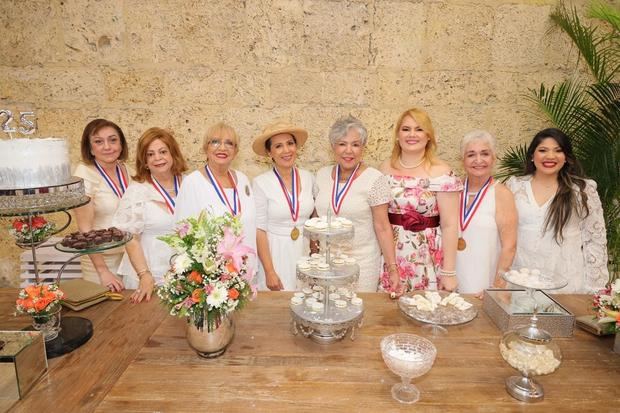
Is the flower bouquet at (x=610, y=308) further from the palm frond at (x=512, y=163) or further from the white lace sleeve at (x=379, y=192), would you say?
the palm frond at (x=512, y=163)

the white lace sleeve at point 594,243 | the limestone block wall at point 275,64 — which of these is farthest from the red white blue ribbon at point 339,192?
the white lace sleeve at point 594,243

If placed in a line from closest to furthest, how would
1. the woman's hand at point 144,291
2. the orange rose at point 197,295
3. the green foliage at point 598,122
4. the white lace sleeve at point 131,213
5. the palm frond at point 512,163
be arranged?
the orange rose at point 197,295
the woman's hand at point 144,291
the white lace sleeve at point 131,213
the green foliage at point 598,122
the palm frond at point 512,163

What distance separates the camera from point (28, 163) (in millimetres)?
1651

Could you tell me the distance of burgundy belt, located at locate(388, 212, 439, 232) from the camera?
3.05m

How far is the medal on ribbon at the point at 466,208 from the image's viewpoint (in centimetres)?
305

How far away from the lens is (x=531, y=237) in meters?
3.10

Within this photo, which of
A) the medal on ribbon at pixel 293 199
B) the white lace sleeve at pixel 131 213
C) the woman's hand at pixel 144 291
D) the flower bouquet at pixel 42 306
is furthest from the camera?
the medal on ribbon at pixel 293 199

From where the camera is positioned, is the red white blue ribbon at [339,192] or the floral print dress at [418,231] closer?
the floral print dress at [418,231]

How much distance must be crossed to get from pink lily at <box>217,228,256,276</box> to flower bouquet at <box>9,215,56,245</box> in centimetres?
88

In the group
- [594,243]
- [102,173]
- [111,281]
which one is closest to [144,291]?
[111,281]

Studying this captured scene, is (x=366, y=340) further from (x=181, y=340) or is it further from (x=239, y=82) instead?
(x=239, y=82)

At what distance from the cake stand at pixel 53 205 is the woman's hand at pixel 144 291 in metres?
0.39

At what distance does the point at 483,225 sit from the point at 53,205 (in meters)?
2.71

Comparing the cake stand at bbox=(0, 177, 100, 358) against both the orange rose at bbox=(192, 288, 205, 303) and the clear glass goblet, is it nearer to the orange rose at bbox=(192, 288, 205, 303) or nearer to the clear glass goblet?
the orange rose at bbox=(192, 288, 205, 303)
